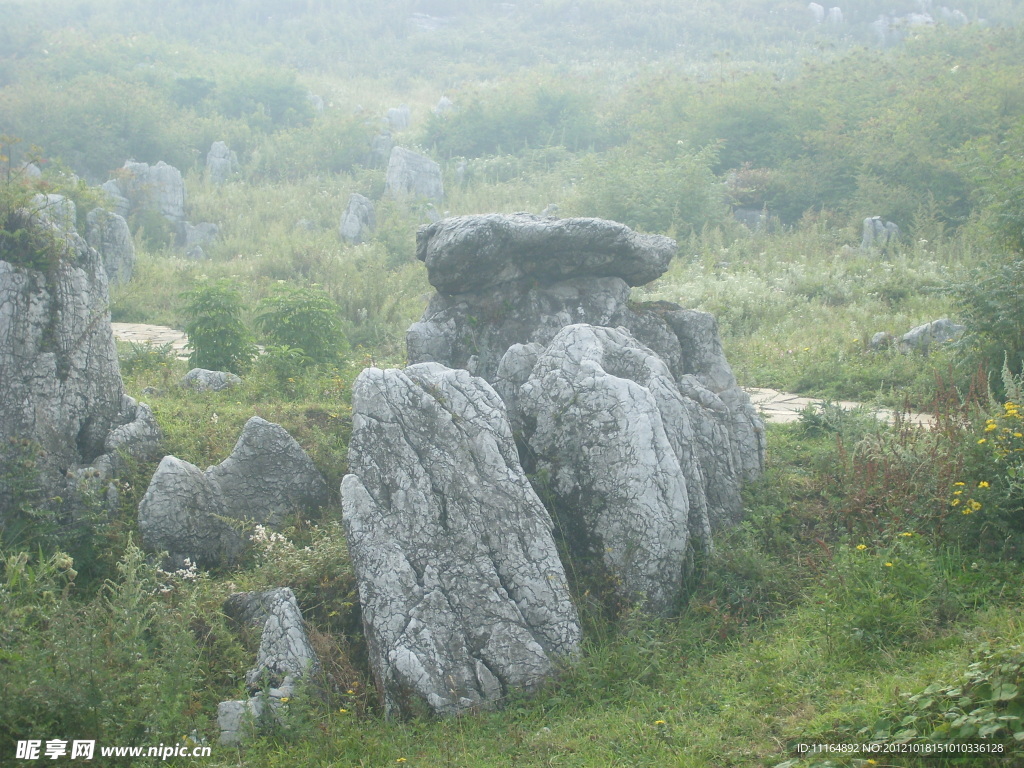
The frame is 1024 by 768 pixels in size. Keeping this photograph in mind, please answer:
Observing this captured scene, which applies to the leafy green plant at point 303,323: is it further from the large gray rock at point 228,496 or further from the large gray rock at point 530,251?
the large gray rock at point 228,496

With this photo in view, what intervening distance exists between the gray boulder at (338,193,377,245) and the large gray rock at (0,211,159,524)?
1392 centimetres

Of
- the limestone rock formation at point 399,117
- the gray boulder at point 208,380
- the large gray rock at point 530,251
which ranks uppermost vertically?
the limestone rock formation at point 399,117

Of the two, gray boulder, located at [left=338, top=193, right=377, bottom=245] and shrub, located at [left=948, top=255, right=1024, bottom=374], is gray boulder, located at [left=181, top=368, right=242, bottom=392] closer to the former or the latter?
shrub, located at [left=948, top=255, right=1024, bottom=374]

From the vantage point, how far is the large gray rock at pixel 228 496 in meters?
6.40

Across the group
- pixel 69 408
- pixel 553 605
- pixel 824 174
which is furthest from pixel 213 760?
pixel 824 174

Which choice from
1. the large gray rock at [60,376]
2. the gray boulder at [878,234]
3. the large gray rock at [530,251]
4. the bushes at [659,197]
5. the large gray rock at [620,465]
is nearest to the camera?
the large gray rock at [620,465]

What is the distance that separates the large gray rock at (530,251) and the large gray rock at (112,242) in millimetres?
10157

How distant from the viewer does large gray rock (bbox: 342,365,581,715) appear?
5102 mm

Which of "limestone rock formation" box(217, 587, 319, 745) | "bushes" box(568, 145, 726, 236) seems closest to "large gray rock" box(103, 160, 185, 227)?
"bushes" box(568, 145, 726, 236)

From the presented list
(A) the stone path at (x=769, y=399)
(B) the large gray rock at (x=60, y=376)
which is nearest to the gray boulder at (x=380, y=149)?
(A) the stone path at (x=769, y=399)

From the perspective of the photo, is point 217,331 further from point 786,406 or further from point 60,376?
point 786,406

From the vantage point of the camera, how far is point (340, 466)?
7344 millimetres

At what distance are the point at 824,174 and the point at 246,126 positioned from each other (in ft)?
62.3

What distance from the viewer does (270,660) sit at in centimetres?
518
